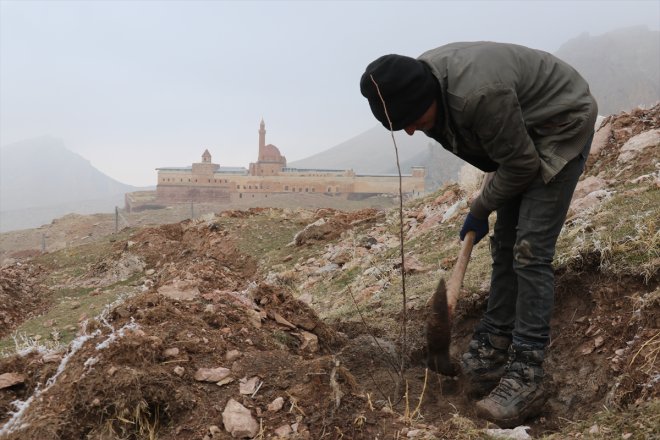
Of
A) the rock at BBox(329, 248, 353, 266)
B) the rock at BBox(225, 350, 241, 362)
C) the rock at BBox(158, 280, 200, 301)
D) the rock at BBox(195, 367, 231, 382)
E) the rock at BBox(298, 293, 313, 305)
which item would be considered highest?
the rock at BBox(158, 280, 200, 301)

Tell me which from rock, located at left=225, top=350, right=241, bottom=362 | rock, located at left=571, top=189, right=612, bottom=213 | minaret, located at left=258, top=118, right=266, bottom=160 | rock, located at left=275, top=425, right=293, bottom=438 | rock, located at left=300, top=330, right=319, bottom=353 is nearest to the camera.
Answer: rock, located at left=275, top=425, right=293, bottom=438

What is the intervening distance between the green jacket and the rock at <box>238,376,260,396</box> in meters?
1.31

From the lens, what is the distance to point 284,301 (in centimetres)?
316

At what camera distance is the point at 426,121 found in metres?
2.16

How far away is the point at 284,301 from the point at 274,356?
2.76 ft

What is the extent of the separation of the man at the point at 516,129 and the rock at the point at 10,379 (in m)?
1.89

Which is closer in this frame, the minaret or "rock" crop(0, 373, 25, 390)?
"rock" crop(0, 373, 25, 390)

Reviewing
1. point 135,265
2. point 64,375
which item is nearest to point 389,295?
point 64,375

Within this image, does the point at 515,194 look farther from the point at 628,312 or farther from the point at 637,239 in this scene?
the point at 637,239

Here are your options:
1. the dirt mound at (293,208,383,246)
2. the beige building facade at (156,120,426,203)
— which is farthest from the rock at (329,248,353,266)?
the beige building facade at (156,120,426,203)

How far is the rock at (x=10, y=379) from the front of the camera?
7.11 feet

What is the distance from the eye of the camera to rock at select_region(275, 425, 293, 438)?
6.07 feet

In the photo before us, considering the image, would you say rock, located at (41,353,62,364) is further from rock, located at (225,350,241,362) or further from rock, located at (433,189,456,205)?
rock, located at (433,189,456,205)

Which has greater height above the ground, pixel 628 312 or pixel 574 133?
pixel 574 133
